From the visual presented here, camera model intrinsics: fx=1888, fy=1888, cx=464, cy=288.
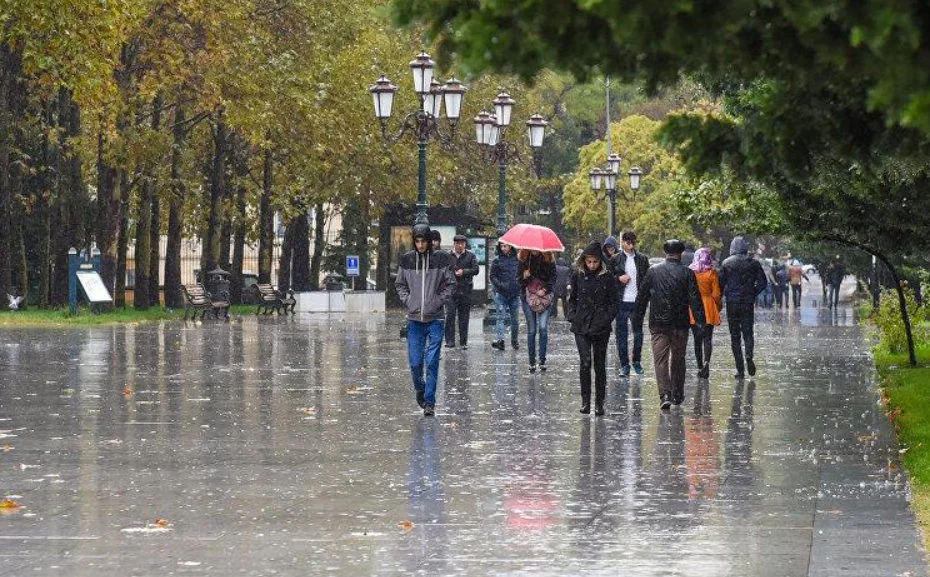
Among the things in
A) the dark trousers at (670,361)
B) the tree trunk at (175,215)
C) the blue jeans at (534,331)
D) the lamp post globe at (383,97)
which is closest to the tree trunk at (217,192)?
the tree trunk at (175,215)

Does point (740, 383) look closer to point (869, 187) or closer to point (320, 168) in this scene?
point (869, 187)

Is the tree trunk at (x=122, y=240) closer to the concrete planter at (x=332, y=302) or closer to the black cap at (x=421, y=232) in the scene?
the concrete planter at (x=332, y=302)

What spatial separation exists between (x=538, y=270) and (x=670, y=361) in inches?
221

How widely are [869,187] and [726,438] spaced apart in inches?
129

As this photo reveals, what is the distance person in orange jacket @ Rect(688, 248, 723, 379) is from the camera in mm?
21016

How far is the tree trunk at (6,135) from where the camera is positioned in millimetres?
41656

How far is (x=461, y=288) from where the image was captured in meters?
27.0

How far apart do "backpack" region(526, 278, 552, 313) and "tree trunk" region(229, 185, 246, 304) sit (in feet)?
112

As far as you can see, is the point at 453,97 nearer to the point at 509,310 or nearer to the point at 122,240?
the point at 509,310

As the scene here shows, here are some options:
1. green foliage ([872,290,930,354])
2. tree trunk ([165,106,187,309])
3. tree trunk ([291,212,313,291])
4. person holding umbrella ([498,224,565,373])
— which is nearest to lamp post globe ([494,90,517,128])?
tree trunk ([165,106,187,309])

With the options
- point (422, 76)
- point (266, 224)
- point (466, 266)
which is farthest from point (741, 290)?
point (266, 224)

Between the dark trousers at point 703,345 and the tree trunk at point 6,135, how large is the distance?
850 inches

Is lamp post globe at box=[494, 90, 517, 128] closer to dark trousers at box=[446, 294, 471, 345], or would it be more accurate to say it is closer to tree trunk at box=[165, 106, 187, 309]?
tree trunk at box=[165, 106, 187, 309]

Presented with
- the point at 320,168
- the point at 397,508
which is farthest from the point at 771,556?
the point at 320,168
